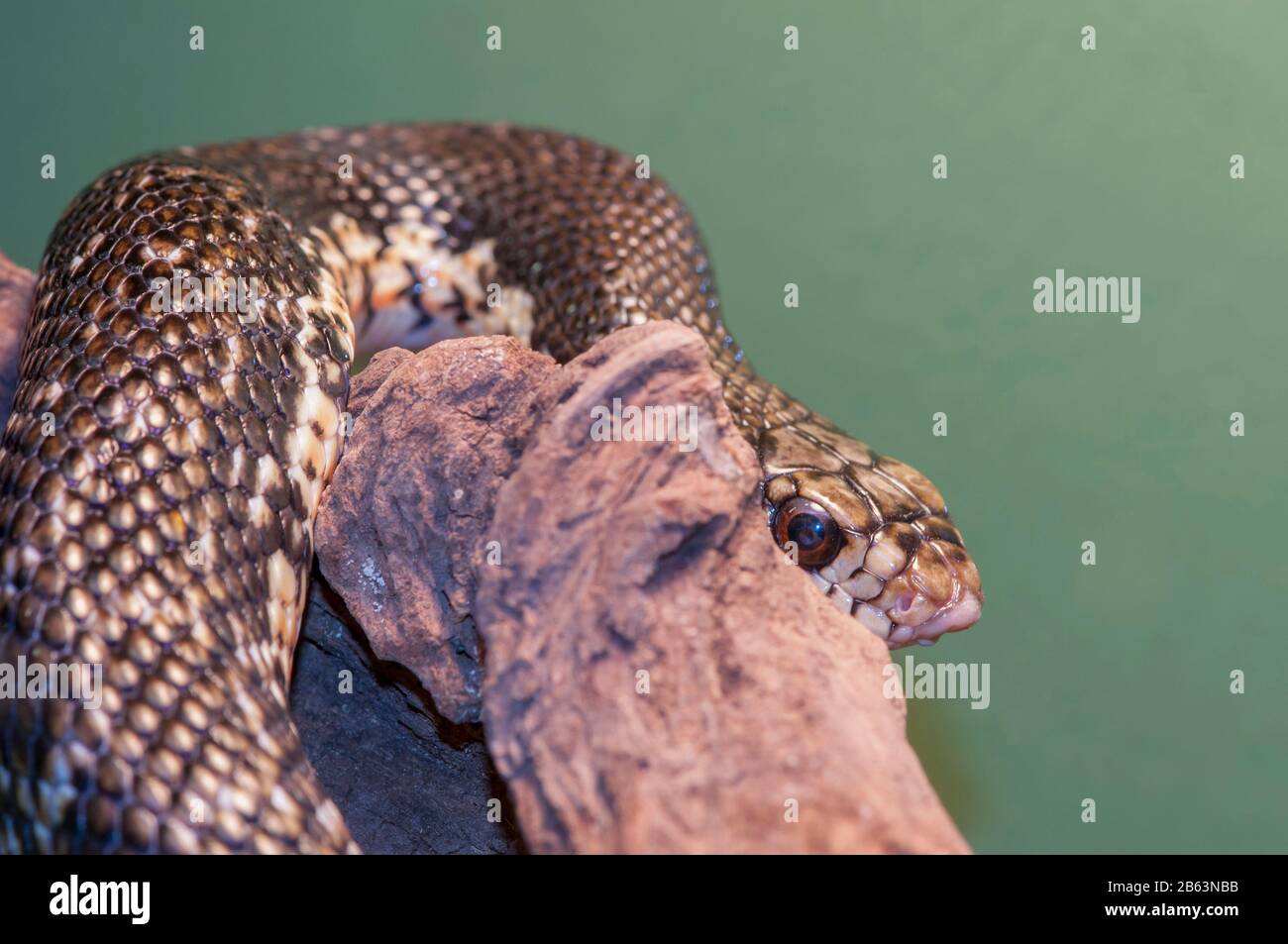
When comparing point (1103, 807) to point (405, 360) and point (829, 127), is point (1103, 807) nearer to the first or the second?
point (829, 127)

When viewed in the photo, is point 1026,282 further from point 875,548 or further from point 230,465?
point 230,465

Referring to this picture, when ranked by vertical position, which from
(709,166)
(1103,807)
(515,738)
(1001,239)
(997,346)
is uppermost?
(709,166)

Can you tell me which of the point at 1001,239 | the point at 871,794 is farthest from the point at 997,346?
the point at 871,794

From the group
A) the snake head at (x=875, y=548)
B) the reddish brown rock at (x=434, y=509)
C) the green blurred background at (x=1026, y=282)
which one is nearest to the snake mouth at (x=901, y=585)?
the snake head at (x=875, y=548)

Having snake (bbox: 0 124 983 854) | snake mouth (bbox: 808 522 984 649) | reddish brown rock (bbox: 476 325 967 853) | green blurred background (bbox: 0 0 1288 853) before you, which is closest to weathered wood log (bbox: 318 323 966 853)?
reddish brown rock (bbox: 476 325 967 853)

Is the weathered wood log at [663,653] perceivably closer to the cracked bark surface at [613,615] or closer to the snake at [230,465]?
the cracked bark surface at [613,615]
